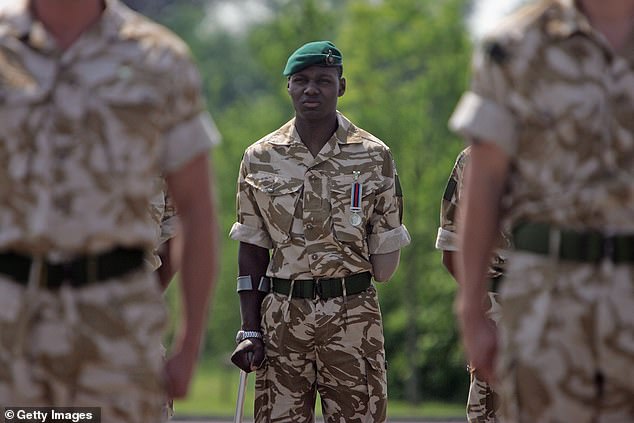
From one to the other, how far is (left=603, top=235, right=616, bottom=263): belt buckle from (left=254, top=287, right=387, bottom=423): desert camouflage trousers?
13.1 ft

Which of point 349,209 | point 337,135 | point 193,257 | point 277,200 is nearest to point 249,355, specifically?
point 277,200

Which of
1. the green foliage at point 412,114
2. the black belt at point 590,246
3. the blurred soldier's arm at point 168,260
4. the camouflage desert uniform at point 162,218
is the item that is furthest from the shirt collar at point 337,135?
the green foliage at point 412,114

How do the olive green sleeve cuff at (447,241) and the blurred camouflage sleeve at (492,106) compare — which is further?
the olive green sleeve cuff at (447,241)

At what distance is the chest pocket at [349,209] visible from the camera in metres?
8.99

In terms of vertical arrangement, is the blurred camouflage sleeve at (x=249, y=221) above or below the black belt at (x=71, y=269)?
above

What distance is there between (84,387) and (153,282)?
0.38 meters

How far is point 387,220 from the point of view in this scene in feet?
30.2

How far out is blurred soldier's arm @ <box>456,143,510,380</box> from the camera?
527 cm

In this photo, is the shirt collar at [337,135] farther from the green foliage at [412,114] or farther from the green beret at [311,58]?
the green foliage at [412,114]

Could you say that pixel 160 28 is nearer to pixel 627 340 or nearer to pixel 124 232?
pixel 124 232

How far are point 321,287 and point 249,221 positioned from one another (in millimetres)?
552

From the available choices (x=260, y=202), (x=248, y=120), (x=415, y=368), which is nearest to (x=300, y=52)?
(x=260, y=202)

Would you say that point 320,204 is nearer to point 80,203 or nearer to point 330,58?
point 330,58

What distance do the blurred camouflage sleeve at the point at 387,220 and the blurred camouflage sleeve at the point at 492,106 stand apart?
387cm
